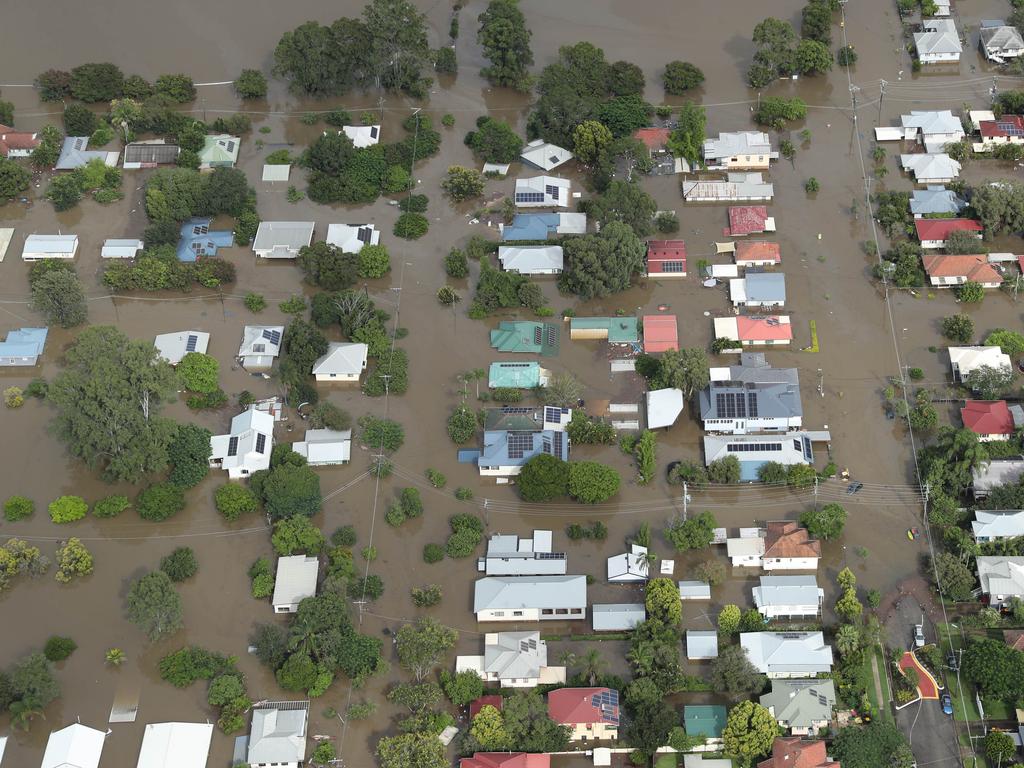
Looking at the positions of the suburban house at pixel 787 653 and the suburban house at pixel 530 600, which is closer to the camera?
the suburban house at pixel 787 653

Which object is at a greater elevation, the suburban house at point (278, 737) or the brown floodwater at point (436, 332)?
the brown floodwater at point (436, 332)

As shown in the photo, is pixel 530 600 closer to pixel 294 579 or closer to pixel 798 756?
pixel 294 579

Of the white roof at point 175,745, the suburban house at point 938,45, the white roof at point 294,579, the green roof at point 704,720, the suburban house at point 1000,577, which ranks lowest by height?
the white roof at point 175,745

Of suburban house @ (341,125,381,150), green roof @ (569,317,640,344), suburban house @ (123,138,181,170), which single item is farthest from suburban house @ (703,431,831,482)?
suburban house @ (123,138,181,170)

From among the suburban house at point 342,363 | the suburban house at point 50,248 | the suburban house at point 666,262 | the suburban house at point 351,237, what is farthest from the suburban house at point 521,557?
the suburban house at point 50,248

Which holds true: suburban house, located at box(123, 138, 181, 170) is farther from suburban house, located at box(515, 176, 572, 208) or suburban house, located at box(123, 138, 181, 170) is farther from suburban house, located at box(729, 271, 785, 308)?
suburban house, located at box(729, 271, 785, 308)

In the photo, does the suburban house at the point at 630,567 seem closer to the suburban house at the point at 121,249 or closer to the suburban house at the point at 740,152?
the suburban house at the point at 740,152
